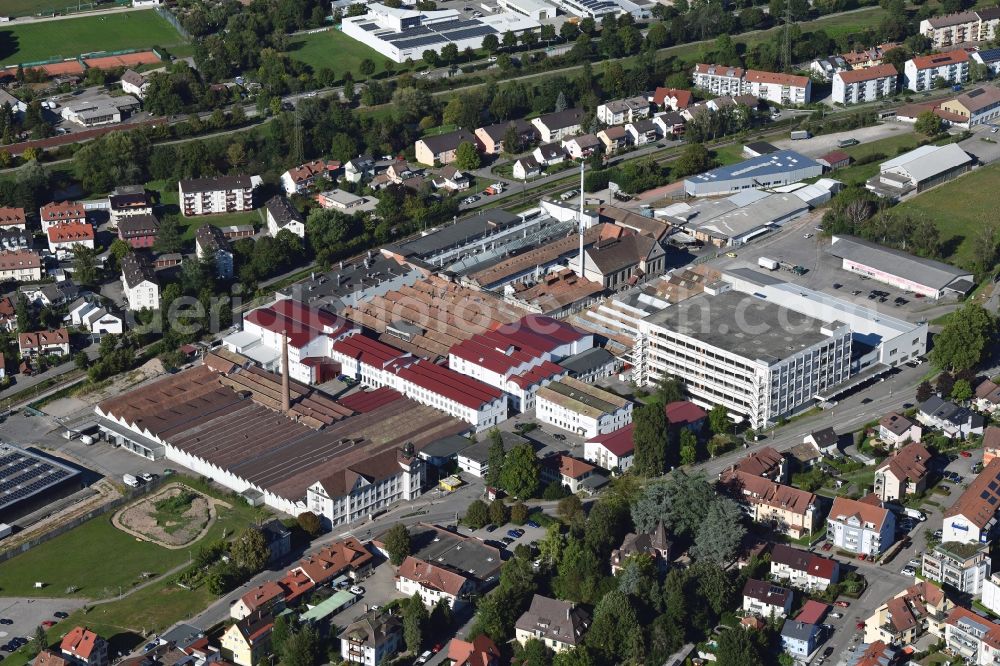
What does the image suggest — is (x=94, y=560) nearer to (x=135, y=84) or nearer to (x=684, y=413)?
(x=684, y=413)

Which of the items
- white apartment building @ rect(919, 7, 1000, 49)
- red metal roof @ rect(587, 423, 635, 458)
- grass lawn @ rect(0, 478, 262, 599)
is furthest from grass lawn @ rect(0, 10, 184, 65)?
red metal roof @ rect(587, 423, 635, 458)

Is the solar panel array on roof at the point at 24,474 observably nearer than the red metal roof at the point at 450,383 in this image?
Yes

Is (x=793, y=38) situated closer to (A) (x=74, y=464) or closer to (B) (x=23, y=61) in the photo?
(B) (x=23, y=61)

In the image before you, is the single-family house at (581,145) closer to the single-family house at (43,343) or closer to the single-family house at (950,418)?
the single-family house at (43,343)

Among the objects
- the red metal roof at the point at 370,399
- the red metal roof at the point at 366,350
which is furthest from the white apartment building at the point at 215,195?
the red metal roof at the point at 370,399

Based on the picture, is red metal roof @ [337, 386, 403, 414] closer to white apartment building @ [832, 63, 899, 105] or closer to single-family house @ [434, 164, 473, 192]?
single-family house @ [434, 164, 473, 192]
